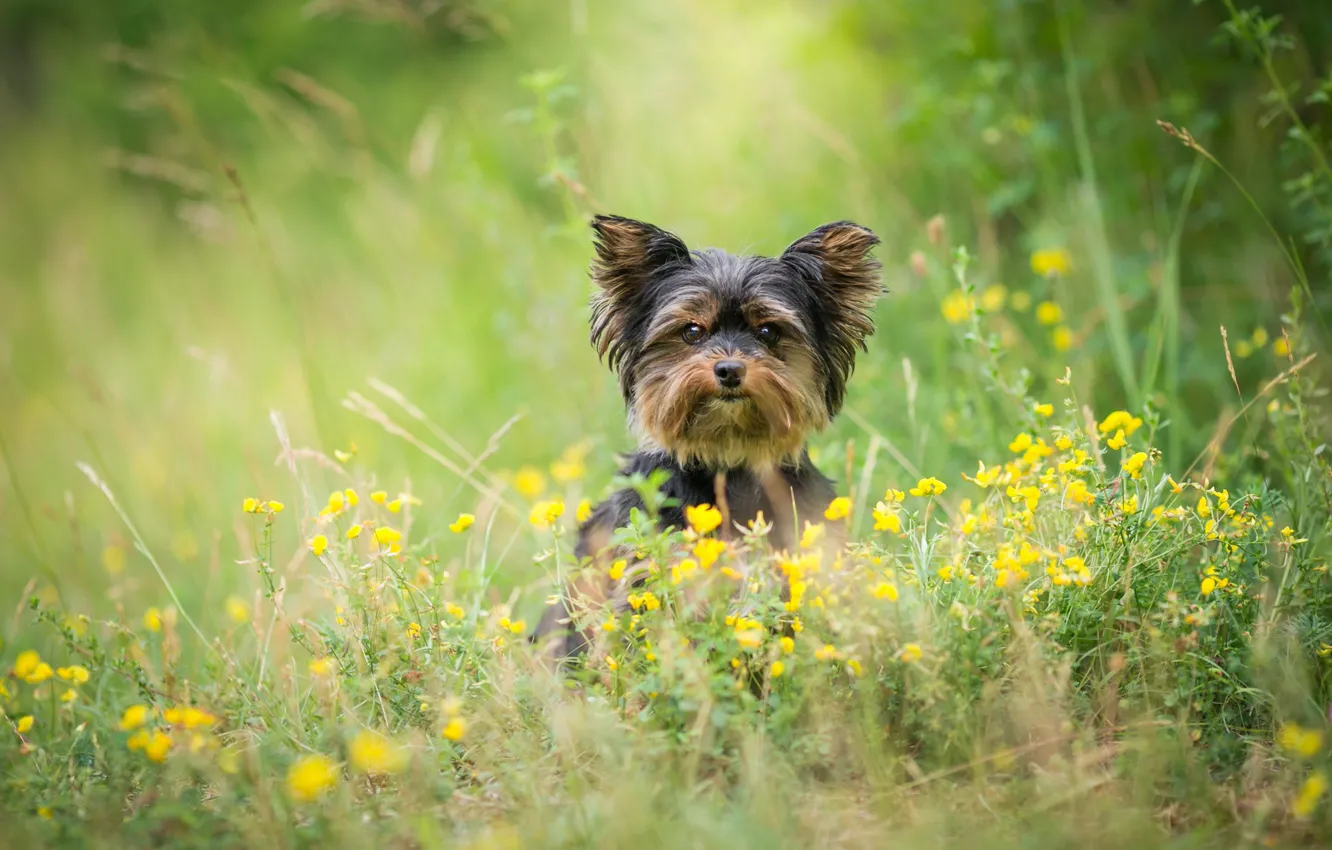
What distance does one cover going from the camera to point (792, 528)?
3748 mm

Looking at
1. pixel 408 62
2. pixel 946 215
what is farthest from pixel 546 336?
pixel 408 62

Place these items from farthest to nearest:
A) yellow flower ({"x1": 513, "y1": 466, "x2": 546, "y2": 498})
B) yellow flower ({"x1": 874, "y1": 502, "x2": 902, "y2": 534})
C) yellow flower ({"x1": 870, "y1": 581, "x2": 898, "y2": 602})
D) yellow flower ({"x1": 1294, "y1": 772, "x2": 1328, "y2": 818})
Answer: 1. yellow flower ({"x1": 513, "y1": 466, "x2": 546, "y2": 498})
2. yellow flower ({"x1": 874, "y1": 502, "x2": 902, "y2": 534})
3. yellow flower ({"x1": 870, "y1": 581, "x2": 898, "y2": 602})
4. yellow flower ({"x1": 1294, "y1": 772, "x2": 1328, "y2": 818})

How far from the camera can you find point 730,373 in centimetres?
382

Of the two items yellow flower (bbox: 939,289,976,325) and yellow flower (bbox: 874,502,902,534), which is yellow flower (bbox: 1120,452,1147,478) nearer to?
yellow flower (bbox: 874,502,902,534)

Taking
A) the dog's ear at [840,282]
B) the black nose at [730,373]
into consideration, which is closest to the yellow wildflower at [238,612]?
the black nose at [730,373]

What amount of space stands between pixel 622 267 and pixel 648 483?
1.58 metres

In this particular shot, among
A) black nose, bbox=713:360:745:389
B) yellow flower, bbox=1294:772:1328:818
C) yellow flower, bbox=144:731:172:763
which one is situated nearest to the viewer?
yellow flower, bbox=1294:772:1328:818

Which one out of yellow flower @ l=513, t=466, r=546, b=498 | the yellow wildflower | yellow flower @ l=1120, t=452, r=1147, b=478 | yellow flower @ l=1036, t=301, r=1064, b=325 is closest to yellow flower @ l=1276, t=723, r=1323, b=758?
yellow flower @ l=1120, t=452, r=1147, b=478

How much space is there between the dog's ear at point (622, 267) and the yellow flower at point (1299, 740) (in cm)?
248

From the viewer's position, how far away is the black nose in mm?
3811

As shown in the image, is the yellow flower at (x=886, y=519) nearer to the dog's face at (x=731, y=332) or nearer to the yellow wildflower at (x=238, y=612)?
the dog's face at (x=731, y=332)

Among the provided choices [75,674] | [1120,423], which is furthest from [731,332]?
[75,674]

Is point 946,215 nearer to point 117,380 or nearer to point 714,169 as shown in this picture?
point 714,169

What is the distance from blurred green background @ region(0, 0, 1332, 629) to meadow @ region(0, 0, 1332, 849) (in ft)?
0.13
